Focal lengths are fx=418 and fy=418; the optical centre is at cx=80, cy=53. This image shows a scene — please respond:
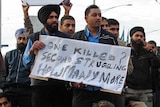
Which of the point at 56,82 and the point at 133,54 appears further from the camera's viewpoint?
the point at 133,54

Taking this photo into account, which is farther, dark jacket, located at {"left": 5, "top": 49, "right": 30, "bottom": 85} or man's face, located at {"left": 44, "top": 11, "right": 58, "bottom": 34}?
dark jacket, located at {"left": 5, "top": 49, "right": 30, "bottom": 85}

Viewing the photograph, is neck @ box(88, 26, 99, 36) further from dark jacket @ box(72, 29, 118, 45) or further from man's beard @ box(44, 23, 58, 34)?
man's beard @ box(44, 23, 58, 34)

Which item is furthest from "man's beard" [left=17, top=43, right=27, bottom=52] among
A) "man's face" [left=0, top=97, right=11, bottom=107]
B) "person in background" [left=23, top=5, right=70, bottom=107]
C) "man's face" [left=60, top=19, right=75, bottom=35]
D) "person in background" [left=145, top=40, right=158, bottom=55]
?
"person in background" [left=145, top=40, right=158, bottom=55]

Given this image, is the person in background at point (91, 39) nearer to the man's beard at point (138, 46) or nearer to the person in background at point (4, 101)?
the man's beard at point (138, 46)

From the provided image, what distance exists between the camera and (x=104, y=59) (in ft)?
16.8

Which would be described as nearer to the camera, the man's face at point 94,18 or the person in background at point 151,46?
the man's face at point 94,18

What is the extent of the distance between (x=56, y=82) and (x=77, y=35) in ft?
2.15

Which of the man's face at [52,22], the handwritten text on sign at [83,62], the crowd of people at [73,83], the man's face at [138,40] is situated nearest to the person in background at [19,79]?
the crowd of people at [73,83]

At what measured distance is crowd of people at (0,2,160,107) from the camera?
203 inches

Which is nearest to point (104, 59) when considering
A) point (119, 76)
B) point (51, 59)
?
point (119, 76)

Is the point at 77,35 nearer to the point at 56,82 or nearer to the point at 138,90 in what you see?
the point at 56,82

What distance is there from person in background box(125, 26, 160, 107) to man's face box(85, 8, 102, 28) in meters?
1.28

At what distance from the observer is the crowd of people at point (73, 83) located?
16.9 ft

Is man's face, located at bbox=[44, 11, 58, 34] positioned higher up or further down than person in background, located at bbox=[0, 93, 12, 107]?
higher up
